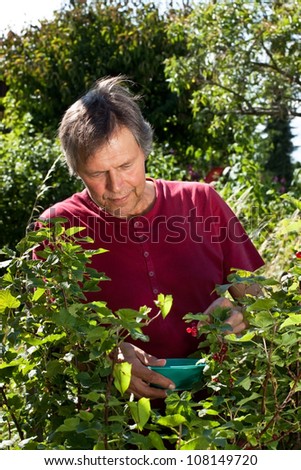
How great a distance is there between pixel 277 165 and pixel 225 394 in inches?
662

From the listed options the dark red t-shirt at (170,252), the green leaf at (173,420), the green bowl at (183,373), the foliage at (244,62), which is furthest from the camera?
the foliage at (244,62)

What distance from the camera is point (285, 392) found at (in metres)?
1.76

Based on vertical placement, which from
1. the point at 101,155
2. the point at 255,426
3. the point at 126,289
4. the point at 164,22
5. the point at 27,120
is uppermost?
the point at 164,22

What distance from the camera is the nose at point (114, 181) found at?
7.27 ft

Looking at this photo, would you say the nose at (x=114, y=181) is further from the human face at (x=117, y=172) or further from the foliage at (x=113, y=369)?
the foliage at (x=113, y=369)

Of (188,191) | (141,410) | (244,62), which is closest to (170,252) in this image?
(188,191)

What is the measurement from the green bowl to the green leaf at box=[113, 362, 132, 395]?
0.96 ft

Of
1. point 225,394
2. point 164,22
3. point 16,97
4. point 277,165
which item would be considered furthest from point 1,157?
point 277,165

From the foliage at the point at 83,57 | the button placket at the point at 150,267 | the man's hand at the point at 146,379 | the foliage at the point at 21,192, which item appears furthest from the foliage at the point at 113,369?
the foliage at the point at 83,57

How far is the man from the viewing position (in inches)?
87.8

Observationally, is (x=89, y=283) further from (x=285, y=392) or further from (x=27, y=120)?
(x=27, y=120)

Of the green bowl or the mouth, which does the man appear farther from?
the green bowl

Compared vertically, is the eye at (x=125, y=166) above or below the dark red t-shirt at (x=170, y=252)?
above

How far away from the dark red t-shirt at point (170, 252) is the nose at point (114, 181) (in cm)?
22
